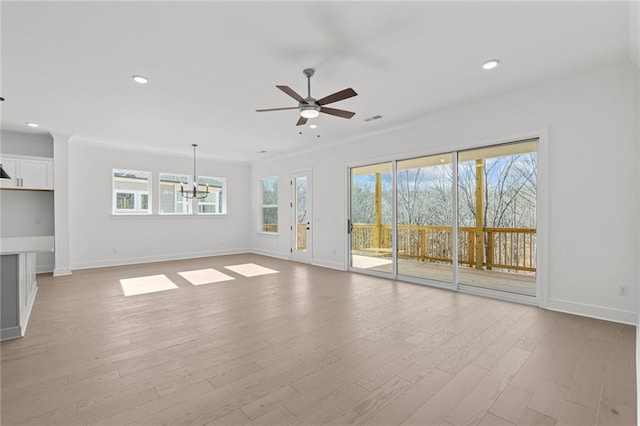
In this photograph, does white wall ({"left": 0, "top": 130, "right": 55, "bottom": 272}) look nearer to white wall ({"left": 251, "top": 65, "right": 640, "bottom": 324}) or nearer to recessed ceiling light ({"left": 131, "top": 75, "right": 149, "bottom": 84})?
recessed ceiling light ({"left": 131, "top": 75, "right": 149, "bottom": 84})

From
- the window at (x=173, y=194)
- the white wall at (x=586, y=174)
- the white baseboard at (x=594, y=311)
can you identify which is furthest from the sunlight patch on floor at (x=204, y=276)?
the white baseboard at (x=594, y=311)

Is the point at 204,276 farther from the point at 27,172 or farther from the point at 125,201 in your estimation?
the point at 27,172

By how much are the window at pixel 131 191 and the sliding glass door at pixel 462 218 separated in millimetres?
5665

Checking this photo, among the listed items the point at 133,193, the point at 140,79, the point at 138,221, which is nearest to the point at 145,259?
the point at 138,221

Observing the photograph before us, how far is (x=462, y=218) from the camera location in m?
4.80

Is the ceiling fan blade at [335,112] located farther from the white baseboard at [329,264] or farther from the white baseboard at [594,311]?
the white baseboard at [329,264]

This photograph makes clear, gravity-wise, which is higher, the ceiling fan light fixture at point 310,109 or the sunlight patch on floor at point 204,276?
the ceiling fan light fixture at point 310,109

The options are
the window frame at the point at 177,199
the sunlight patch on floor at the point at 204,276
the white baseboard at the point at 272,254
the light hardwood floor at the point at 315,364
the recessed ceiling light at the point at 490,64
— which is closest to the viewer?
the light hardwood floor at the point at 315,364

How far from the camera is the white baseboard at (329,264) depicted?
6.48 meters

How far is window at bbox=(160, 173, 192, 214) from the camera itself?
776 centimetres

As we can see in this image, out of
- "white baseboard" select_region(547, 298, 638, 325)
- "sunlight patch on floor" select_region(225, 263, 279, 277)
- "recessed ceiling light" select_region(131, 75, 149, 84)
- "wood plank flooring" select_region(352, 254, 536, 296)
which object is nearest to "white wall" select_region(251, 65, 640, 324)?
"white baseboard" select_region(547, 298, 638, 325)

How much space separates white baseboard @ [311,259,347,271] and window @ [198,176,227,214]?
3.42 metres

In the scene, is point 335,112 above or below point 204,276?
above

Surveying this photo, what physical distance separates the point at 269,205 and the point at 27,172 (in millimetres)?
5112
